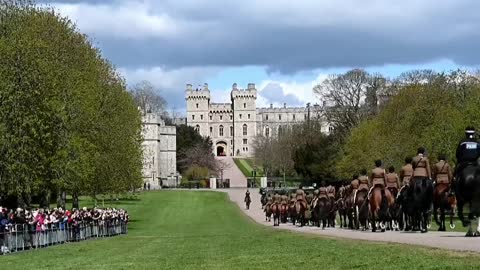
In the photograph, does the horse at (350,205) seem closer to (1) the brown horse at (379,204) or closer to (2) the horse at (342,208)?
(2) the horse at (342,208)

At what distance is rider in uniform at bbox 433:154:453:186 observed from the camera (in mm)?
25781

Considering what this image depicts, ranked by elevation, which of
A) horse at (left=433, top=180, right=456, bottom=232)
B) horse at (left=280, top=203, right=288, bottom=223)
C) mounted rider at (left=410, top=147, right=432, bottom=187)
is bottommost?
horse at (left=280, top=203, right=288, bottom=223)

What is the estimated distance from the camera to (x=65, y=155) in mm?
52344

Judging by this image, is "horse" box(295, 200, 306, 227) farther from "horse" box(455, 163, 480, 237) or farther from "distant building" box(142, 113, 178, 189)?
"distant building" box(142, 113, 178, 189)

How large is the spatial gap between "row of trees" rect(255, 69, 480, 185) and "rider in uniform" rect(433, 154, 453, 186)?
3575 cm

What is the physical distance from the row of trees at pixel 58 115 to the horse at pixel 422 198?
81.4 ft

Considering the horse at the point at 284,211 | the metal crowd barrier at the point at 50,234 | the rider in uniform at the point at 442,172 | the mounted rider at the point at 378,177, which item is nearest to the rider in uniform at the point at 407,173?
the mounted rider at the point at 378,177

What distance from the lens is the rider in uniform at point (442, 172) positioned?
25.8 metres

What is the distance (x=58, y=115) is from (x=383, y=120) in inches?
1846

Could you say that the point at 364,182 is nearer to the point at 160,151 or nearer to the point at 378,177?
the point at 378,177

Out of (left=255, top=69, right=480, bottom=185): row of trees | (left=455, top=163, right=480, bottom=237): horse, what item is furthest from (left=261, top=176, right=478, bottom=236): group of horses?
(left=255, top=69, right=480, bottom=185): row of trees

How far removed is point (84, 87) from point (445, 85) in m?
42.3

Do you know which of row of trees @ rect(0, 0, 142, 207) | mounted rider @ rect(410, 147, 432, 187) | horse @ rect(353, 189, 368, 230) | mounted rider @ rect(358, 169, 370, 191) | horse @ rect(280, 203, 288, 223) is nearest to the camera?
mounted rider @ rect(410, 147, 432, 187)

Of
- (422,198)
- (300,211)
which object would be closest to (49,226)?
(300,211)
